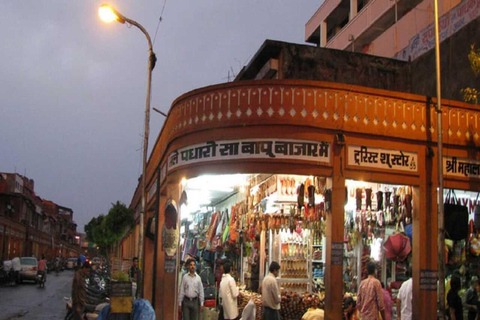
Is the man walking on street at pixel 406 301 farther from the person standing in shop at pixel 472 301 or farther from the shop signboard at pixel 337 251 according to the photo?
the shop signboard at pixel 337 251

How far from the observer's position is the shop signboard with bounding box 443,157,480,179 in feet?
38.2

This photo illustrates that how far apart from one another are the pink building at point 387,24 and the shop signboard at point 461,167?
13.3ft

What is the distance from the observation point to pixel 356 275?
579 inches

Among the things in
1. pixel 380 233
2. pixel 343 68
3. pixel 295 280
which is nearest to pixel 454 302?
pixel 380 233

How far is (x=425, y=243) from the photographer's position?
1116cm

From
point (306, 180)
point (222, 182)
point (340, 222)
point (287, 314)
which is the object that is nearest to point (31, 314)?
point (222, 182)

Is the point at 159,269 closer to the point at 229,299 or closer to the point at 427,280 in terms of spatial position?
the point at 229,299

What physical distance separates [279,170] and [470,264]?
5.36 m

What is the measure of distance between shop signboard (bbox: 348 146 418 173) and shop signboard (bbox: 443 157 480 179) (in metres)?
0.80

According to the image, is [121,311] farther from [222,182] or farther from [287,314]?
[222,182]

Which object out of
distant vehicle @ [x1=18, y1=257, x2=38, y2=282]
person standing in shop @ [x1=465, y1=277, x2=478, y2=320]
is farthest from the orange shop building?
distant vehicle @ [x1=18, y1=257, x2=38, y2=282]

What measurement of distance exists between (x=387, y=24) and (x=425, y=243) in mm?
22719

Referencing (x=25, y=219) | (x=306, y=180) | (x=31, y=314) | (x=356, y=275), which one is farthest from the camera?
(x=25, y=219)

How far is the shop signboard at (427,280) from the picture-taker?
11047 mm
